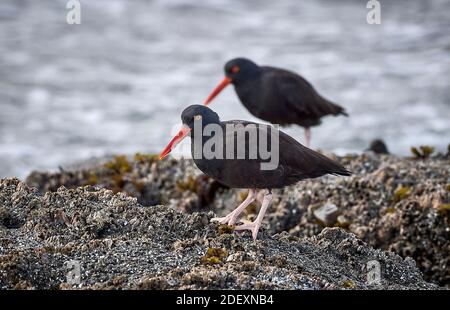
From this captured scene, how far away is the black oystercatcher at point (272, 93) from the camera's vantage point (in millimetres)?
7953

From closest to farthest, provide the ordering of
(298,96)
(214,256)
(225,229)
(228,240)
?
(214,256), (228,240), (225,229), (298,96)

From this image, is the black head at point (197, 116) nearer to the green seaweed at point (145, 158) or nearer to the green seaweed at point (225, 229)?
the green seaweed at point (225, 229)

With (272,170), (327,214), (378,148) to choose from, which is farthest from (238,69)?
(272,170)

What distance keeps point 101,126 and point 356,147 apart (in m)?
4.06

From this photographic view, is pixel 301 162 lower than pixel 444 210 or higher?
higher

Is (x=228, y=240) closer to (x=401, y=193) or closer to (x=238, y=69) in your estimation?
(x=401, y=193)

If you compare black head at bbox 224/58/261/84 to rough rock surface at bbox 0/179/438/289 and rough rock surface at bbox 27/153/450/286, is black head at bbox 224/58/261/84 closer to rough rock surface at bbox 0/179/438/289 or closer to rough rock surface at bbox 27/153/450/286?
rough rock surface at bbox 27/153/450/286

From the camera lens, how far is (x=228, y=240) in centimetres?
430

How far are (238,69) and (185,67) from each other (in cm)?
566

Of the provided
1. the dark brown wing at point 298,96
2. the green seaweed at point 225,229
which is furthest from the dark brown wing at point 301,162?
the dark brown wing at point 298,96

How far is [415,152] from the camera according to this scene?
7.73 meters

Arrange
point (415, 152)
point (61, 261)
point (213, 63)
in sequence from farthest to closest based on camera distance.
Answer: point (213, 63) → point (415, 152) → point (61, 261)
